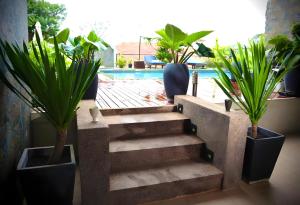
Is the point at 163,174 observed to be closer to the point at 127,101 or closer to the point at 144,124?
the point at 144,124

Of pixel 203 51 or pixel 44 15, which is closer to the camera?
pixel 203 51

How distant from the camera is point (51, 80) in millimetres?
1648

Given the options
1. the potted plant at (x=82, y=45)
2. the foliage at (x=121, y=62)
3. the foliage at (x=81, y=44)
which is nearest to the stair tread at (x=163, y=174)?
the potted plant at (x=82, y=45)

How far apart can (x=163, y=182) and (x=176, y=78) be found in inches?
70.3

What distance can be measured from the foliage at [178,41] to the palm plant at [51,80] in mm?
1773

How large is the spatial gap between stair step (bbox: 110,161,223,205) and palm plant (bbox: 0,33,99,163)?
724 millimetres

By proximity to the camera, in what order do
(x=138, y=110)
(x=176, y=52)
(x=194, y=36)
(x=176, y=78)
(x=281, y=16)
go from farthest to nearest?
1. (x=281, y=16)
2. (x=176, y=52)
3. (x=176, y=78)
4. (x=194, y=36)
5. (x=138, y=110)

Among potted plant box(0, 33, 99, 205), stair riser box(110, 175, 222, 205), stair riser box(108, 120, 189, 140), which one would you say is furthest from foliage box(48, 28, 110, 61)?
stair riser box(110, 175, 222, 205)

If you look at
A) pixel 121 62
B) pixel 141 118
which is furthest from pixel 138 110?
pixel 121 62

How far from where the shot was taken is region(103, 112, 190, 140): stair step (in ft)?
9.41

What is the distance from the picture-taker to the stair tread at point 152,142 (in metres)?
2.64

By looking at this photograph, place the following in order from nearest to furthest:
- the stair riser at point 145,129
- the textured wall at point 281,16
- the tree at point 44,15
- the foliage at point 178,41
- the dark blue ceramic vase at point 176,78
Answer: the stair riser at point 145,129
the foliage at point 178,41
the dark blue ceramic vase at point 176,78
the tree at point 44,15
the textured wall at point 281,16

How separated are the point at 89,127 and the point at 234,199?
163 cm

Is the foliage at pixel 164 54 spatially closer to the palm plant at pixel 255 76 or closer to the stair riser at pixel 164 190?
the palm plant at pixel 255 76
